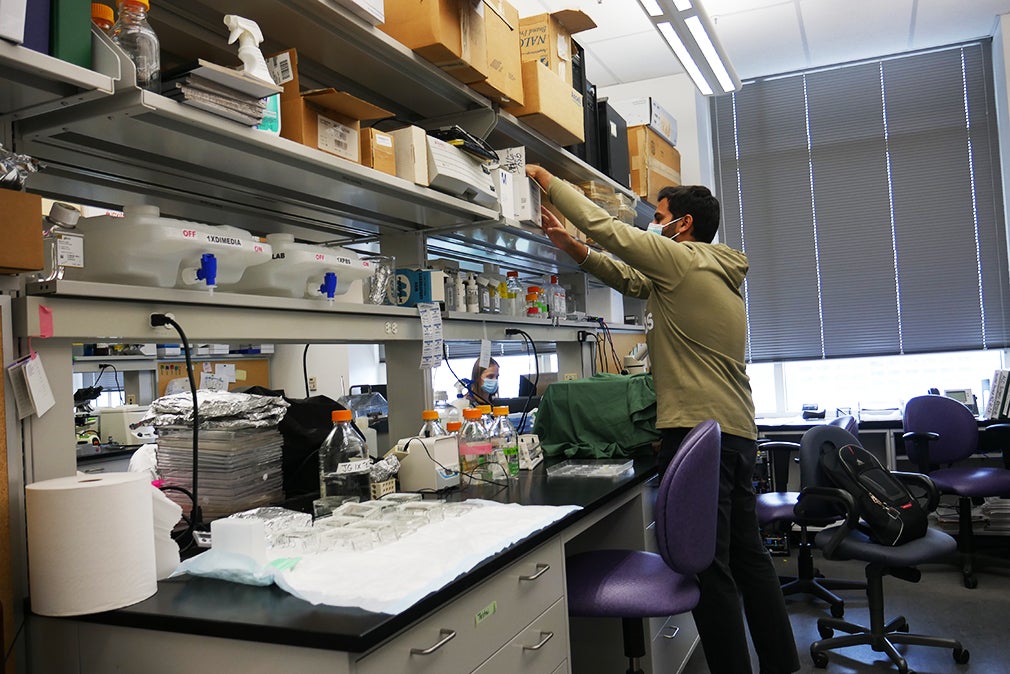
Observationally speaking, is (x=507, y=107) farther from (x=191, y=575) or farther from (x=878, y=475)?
(x=878, y=475)

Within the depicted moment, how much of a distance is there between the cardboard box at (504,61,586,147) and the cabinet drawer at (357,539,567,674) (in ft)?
4.81

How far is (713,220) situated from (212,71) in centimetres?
168

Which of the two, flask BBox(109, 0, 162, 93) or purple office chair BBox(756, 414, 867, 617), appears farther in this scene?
purple office chair BBox(756, 414, 867, 617)

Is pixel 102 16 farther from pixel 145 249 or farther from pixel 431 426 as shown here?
pixel 431 426

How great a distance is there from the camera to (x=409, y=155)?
74.6 inches

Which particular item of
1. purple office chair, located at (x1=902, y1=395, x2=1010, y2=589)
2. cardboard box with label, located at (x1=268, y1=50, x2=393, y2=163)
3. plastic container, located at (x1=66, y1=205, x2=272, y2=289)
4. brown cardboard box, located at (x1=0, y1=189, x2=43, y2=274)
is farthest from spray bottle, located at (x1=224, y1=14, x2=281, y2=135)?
purple office chair, located at (x1=902, y1=395, x2=1010, y2=589)

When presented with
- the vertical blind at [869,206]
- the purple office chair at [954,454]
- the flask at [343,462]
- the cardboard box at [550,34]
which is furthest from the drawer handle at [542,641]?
the vertical blind at [869,206]

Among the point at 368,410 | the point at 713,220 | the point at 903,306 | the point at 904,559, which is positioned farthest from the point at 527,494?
the point at 903,306

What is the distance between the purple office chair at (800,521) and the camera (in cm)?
318

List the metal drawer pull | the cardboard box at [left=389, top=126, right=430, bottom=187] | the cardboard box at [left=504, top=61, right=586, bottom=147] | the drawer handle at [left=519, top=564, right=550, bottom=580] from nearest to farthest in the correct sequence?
the drawer handle at [left=519, top=564, right=550, bottom=580]
the cardboard box at [left=389, top=126, right=430, bottom=187]
the metal drawer pull
the cardboard box at [left=504, top=61, right=586, bottom=147]

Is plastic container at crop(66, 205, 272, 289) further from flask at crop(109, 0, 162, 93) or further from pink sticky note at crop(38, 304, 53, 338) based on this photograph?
flask at crop(109, 0, 162, 93)

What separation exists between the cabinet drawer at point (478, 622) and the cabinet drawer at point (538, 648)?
17 mm

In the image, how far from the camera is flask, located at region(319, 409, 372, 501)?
179 cm

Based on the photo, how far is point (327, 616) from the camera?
3.44 feet
